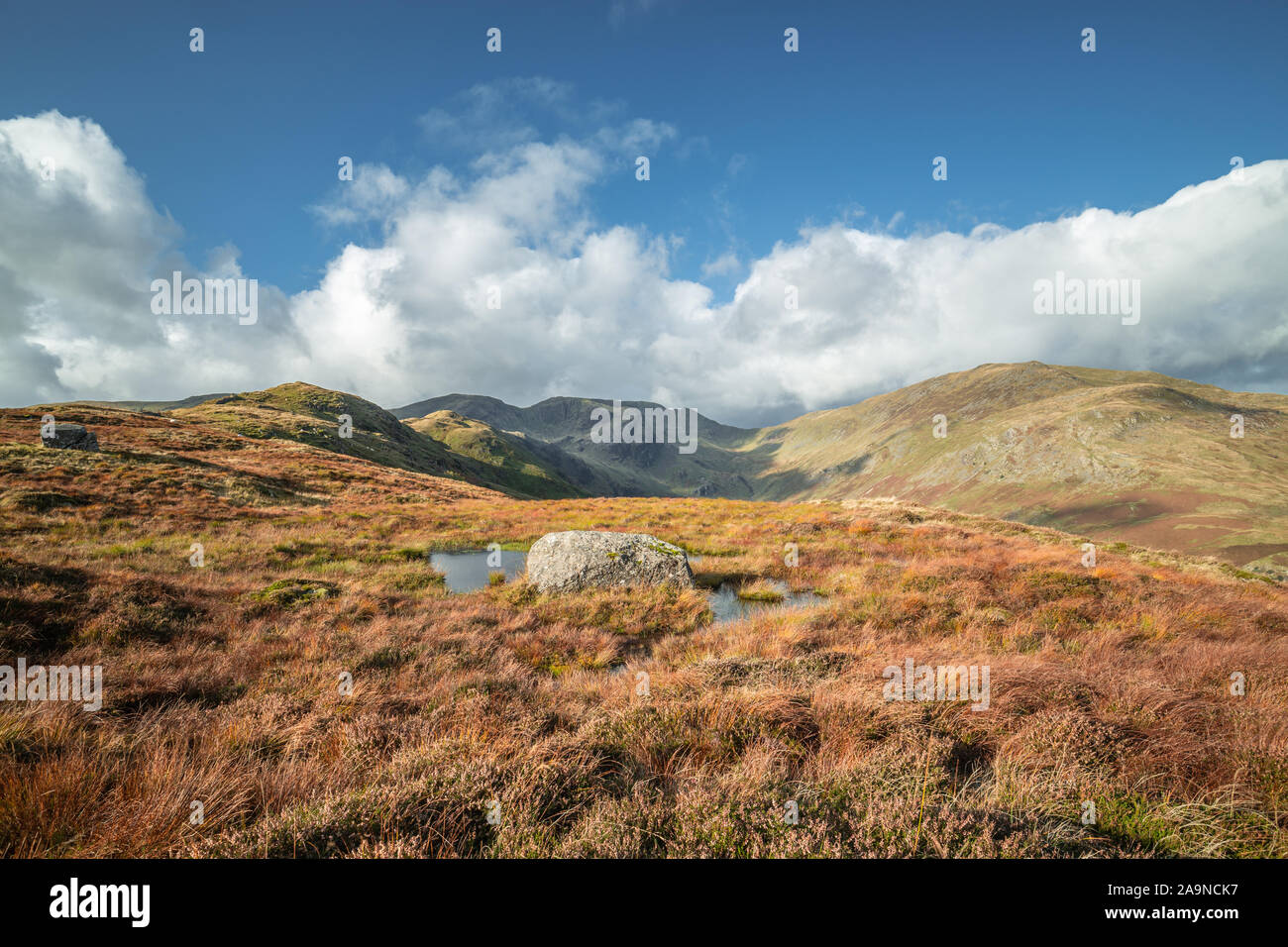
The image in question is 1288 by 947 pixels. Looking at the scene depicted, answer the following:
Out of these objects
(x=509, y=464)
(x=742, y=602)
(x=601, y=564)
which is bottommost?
(x=742, y=602)

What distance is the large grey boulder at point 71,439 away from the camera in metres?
31.4

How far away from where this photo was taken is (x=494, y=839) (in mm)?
3262

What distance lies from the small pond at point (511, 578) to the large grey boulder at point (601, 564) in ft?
3.82

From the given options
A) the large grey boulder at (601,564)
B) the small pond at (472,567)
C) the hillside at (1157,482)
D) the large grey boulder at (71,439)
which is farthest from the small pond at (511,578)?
the hillside at (1157,482)

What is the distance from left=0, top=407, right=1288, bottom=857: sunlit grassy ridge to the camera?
327cm

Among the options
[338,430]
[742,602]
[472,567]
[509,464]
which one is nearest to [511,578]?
[472,567]

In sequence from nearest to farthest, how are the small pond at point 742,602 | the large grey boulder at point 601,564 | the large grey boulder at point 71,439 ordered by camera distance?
the small pond at point 742,602
the large grey boulder at point 601,564
the large grey boulder at point 71,439

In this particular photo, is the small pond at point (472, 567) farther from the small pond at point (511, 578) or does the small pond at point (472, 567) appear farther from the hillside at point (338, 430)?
the hillside at point (338, 430)

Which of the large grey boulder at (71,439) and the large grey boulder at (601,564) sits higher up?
the large grey boulder at (71,439)

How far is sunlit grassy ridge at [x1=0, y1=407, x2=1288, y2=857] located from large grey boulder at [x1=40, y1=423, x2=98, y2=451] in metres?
25.8

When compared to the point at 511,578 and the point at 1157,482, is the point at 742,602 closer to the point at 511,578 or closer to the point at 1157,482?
the point at 511,578

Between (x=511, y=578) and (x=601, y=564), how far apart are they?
324 cm

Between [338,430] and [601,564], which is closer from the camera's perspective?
[601,564]

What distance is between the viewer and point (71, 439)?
32.0 metres
